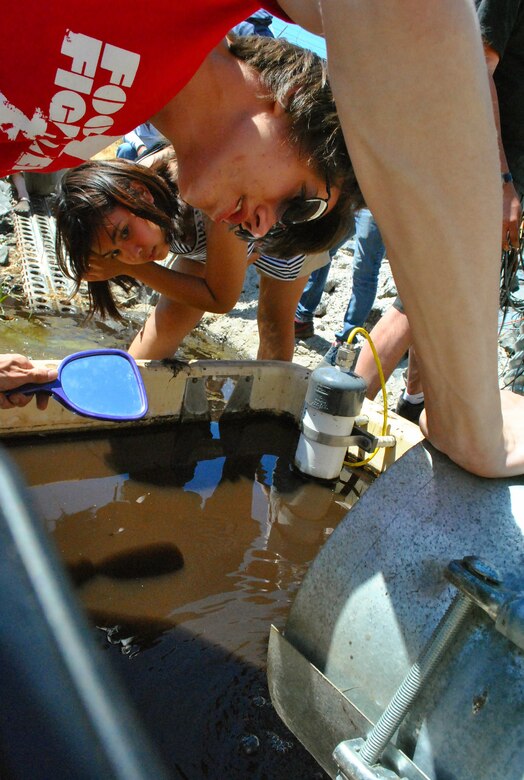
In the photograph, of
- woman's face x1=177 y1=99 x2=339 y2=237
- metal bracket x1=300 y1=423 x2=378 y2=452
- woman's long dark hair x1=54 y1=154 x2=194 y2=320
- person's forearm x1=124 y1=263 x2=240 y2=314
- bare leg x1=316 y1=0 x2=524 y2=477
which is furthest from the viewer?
person's forearm x1=124 y1=263 x2=240 y2=314

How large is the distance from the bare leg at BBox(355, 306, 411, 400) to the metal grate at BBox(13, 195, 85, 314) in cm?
224

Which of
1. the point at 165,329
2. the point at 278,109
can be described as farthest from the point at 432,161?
the point at 165,329

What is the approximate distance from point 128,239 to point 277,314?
0.83 meters

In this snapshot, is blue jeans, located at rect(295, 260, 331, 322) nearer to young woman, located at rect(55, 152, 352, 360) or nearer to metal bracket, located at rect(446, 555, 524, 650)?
young woman, located at rect(55, 152, 352, 360)

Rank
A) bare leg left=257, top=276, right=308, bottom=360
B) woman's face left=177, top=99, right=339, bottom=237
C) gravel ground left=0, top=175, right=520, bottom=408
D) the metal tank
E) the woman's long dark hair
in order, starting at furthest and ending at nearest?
gravel ground left=0, top=175, right=520, bottom=408 < bare leg left=257, top=276, right=308, bottom=360 < the woman's long dark hair < woman's face left=177, top=99, right=339, bottom=237 < the metal tank

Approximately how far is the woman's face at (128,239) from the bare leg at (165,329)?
0.27 metres

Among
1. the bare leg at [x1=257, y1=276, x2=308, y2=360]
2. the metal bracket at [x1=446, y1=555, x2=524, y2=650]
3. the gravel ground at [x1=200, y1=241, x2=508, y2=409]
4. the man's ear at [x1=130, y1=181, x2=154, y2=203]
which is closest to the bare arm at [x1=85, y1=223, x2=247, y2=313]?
the man's ear at [x1=130, y1=181, x2=154, y2=203]

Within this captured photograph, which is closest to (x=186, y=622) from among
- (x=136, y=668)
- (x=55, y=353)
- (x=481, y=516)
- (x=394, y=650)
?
(x=136, y=668)

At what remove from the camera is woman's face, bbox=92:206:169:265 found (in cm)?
227

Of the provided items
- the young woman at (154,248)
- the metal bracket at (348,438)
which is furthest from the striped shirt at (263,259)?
the metal bracket at (348,438)

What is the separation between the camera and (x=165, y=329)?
8.81 ft

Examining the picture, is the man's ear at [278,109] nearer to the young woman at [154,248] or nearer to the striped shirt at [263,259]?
the young woman at [154,248]

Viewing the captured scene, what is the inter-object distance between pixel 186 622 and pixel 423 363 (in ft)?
3.19

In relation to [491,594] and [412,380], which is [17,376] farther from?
[412,380]
